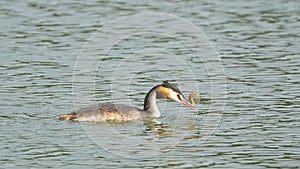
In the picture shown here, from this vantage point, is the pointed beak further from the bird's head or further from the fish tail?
the fish tail

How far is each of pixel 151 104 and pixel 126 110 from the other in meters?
0.49

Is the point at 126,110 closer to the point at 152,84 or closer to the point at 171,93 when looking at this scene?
the point at 171,93

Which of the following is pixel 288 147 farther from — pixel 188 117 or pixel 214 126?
pixel 188 117

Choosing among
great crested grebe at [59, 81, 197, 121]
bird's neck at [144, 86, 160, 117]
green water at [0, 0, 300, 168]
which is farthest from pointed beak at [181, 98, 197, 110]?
bird's neck at [144, 86, 160, 117]

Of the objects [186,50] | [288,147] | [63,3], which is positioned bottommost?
[288,147]

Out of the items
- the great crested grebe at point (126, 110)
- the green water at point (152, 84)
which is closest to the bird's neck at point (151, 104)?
the great crested grebe at point (126, 110)

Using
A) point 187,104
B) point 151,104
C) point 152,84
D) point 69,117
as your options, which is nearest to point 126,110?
point 151,104

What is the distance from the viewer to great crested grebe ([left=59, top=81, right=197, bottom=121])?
12992 mm

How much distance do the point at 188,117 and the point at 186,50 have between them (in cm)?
516

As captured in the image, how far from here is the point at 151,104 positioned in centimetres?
1350

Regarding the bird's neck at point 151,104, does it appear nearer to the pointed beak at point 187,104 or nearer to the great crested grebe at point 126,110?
the great crested grebe at point 126,110

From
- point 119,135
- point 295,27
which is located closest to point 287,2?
point 295,27

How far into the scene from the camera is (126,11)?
22438 mm

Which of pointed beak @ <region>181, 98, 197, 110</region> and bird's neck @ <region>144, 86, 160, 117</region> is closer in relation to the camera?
bird's neck @ <region>144, 86, 160, 117</region>
